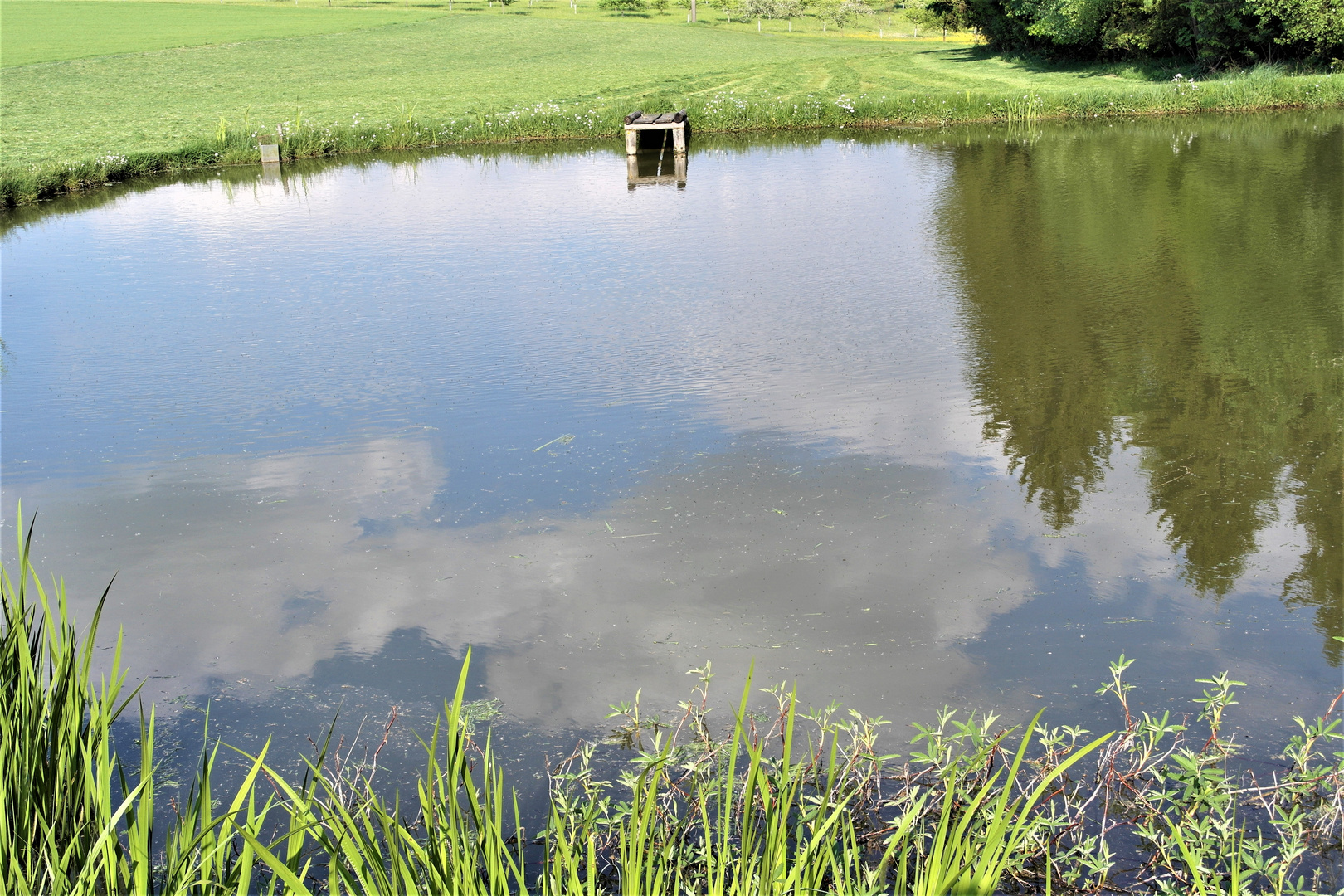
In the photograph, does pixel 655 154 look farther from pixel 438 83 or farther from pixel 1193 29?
pixel 1193 29

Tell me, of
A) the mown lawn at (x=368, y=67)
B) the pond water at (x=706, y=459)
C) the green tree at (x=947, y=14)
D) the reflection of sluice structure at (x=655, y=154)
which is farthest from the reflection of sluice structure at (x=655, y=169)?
the green tree at (x=947, y=14)

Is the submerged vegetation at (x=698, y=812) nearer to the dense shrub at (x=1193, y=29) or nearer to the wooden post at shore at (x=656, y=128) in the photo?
the wooden post at shore at (x=656, y=128)

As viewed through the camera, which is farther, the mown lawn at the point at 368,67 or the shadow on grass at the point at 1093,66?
the shadow on grass at the point at 1093,66

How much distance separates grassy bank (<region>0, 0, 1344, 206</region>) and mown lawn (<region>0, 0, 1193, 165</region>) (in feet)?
0.44

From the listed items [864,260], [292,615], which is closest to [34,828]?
[292,615]

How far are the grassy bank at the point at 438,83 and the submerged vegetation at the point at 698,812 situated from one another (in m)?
15.8

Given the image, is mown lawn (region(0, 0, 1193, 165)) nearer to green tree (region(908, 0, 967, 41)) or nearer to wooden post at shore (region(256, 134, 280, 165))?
green tree (region(908, 0, 967, 41))

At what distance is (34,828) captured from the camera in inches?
93.0

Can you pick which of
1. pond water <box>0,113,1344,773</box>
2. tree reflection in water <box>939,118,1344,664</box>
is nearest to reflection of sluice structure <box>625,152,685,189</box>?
pond water <box>0,113,1344,773</box>

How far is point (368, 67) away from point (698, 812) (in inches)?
1453


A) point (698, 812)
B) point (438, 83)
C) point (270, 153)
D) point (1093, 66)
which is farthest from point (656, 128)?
point (1093, 66)

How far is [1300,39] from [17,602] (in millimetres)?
29037

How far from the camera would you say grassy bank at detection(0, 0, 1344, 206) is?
2086cm

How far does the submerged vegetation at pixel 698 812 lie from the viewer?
2139mm
